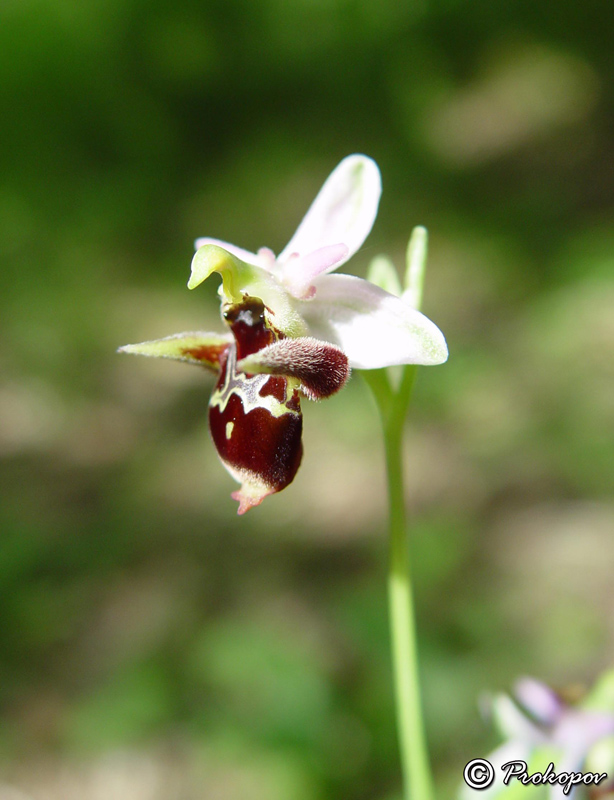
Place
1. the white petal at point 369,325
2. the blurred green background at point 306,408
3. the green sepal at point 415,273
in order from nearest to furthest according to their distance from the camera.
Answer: the white petal at point 369,325, the green sepal at point 415,273, the blurred green background at point 306,408

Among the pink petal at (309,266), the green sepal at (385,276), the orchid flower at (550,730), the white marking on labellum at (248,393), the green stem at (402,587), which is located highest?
the green sepal at (385,276)

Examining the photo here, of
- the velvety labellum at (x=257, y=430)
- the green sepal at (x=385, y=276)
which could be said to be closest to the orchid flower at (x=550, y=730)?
the velvety labellum at (x=257, y=430)

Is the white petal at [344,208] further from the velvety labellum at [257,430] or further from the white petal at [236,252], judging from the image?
the velvety labellum at [257,430]

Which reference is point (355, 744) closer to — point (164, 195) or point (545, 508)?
point (545, 508)

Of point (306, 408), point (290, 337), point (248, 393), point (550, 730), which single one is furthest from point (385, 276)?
point (306, 408)

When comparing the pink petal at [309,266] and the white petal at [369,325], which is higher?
the pink petal at [309,266]

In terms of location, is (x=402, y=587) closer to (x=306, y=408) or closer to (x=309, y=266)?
(x=309, y=266)
